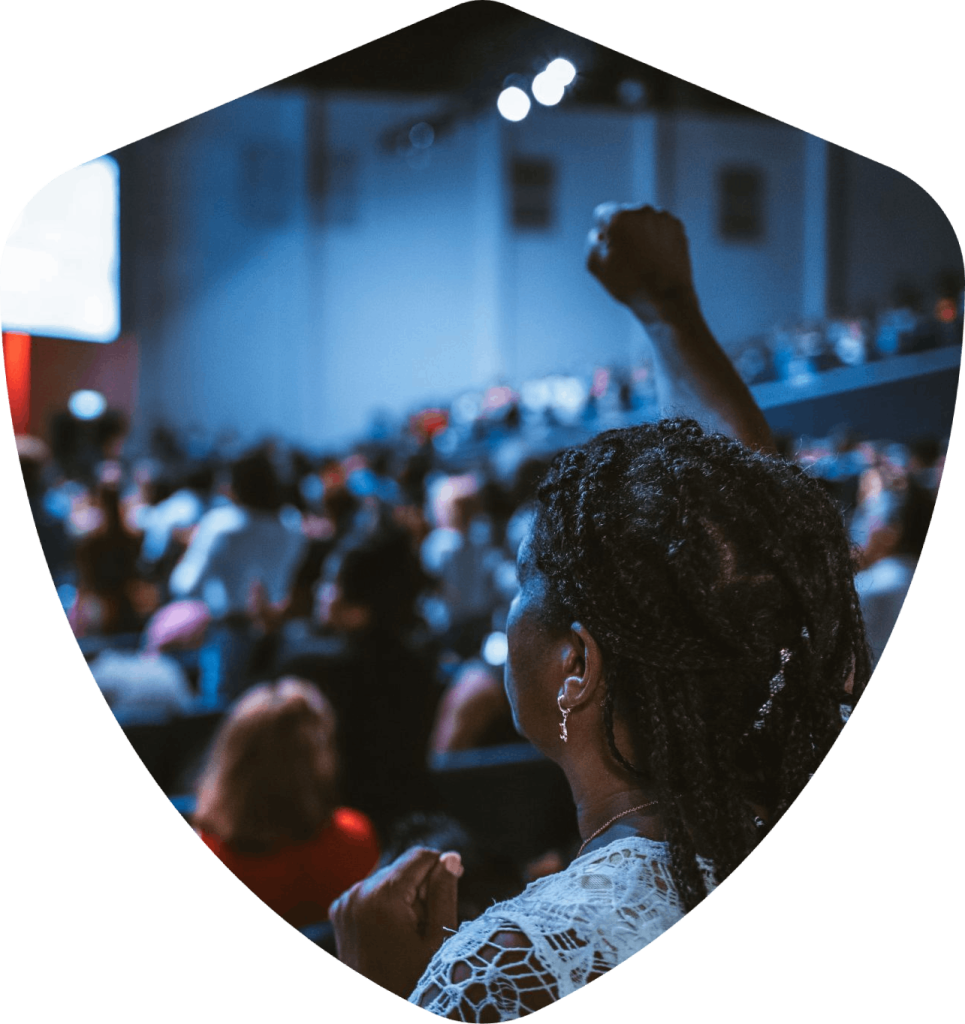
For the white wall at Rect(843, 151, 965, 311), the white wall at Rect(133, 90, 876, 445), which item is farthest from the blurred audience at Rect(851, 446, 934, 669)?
the white wall at Rect(133, 90, 876, 445)

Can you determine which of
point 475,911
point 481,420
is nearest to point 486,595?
point 475,911

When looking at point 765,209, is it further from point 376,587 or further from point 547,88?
point 547,88

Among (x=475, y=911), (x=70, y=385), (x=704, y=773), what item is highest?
(x=70, y=385)

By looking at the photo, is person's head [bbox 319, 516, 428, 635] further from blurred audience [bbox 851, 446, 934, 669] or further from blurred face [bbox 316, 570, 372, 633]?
blurred audience [bbox 851, 446, 934, 669]

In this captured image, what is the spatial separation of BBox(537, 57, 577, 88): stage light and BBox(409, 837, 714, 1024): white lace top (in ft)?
2.14

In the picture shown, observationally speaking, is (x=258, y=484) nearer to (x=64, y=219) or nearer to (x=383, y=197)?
(x=64, y=219)

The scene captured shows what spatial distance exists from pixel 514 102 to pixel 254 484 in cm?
216

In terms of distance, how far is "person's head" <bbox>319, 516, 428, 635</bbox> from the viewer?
214 cm

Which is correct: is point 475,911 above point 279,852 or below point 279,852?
above

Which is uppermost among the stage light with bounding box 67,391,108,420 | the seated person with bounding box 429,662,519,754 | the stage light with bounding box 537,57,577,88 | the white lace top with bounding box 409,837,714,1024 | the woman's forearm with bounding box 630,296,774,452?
the stage light with bounding box 67,391,108,420

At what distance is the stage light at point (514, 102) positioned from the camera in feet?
3.48

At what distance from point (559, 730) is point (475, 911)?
221 mm

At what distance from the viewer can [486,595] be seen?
3.69m

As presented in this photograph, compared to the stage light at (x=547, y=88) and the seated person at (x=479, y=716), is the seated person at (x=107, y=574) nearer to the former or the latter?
the seated person at (x=479, y=716)
